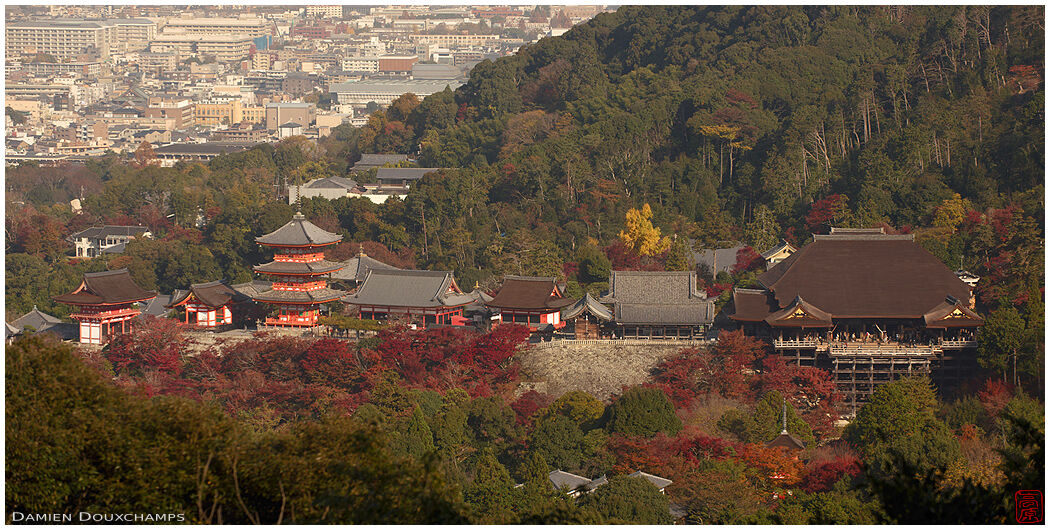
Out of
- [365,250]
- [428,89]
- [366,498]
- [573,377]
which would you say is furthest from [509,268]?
[428,89]

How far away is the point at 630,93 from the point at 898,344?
26.5 m

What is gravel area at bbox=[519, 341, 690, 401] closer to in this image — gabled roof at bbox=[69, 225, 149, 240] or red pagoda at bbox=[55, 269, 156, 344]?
red pagoda at bbox=[55, 269, 156, 344]

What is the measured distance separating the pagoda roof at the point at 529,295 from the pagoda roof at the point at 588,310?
655 mm

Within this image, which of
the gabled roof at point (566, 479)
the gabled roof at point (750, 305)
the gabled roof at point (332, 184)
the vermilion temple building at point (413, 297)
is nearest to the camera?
the gabled roof at point (566, 479)

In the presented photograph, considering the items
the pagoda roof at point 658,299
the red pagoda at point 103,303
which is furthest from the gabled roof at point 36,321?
the pagoda roof at point 658,299

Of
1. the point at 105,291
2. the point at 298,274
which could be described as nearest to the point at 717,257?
the point at 298,274

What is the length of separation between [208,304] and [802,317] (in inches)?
507

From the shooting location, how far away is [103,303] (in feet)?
99.5

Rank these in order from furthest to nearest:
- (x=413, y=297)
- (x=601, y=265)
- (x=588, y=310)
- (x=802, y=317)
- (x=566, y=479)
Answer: (x=601, y=265)
(x=413, y=297)
(x=588, y=310)
(x=802, y=317)
(x=566, y=479)

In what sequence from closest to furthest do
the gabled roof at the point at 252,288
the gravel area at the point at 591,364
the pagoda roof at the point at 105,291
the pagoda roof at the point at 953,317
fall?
the pagoda roof at the point at 953,317 → the gravel area at the point at 591,364 → the pagoda roof at the point at 105,291 → the gabled roof at the point at 252,288

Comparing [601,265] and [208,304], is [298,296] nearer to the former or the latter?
[208,304]

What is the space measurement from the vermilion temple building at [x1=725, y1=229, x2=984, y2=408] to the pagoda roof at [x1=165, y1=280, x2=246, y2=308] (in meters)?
11.2

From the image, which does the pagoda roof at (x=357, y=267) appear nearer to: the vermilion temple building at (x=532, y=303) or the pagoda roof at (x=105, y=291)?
the vermilion temple building at (x=532, y=303)

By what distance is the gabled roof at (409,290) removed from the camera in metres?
30.5
